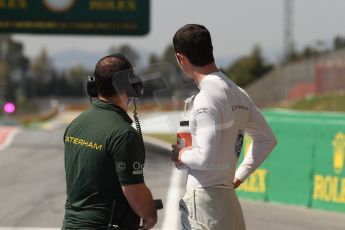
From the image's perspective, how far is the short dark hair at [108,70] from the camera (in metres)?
3.67

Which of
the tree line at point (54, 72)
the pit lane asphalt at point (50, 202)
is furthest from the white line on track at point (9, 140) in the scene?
the tree line at point (54, 72)

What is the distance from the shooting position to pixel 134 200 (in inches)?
142

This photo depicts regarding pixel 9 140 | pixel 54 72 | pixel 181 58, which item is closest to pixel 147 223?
pixel 181 58

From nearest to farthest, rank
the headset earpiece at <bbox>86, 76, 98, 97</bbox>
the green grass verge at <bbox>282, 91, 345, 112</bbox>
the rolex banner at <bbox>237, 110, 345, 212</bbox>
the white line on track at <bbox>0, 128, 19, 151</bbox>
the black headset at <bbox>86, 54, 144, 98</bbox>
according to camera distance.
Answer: the black headset at <bbox>86, 54, 144, 98</bbox>
the headset earpiece at <bbox>86, 76, 98, 97</bbox>
the rolex banner at <bbox>237, 110, 345, 212</bbox>
the white line on track at <bbox>0, 128, 19, 151</bbox>
the green grass verge at <bbox>282, 91, 345, 112</bbox>

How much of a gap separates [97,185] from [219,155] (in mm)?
638

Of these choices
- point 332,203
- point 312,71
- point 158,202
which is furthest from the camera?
point 312,71

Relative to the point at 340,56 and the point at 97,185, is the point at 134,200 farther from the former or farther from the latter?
the point at 340,56

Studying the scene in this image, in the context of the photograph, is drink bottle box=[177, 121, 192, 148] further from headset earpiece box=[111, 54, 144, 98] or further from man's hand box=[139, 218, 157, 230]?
man's hand box=[139, 218, 157, 230]

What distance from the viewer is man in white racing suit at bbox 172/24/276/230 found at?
11.8 ft

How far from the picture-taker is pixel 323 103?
52688mm

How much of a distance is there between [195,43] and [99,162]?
0.77 m

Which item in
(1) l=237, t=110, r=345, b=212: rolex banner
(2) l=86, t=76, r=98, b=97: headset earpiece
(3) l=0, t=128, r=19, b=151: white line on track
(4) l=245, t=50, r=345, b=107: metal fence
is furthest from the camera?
(4) l=245, t=50, r=345, b=107: metal fence

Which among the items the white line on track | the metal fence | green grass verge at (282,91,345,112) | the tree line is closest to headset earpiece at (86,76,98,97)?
the white line on track

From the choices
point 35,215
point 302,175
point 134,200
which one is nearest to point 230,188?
point 134,200
